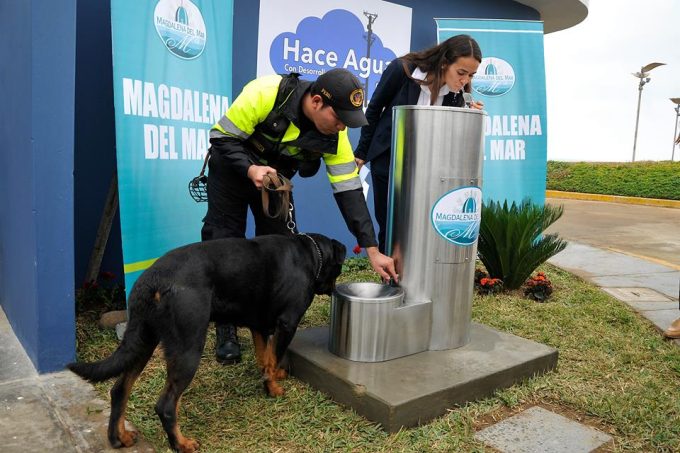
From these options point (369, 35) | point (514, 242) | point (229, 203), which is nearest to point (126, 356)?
point (229, 203)

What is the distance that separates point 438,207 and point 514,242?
224 cm

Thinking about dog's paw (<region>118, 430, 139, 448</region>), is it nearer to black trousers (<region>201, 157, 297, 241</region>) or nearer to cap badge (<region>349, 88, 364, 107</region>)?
black trousers (<region>201, 157, 297, 241</region>)

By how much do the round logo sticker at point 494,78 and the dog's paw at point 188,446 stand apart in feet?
19.1

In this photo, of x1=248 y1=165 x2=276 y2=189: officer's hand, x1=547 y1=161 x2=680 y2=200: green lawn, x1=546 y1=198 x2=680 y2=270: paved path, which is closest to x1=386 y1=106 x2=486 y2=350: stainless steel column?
x1=248 y1=165 x2=276 y2=189: officer's hand

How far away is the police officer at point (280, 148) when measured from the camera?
9.02ft

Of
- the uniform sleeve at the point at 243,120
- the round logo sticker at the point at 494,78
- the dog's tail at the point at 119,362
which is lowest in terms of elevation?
the dog's tail at the point at 119,362

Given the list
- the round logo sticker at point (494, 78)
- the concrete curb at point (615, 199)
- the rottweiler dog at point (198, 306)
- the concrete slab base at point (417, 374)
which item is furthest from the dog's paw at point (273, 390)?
the concrete curb at point (615, 199)

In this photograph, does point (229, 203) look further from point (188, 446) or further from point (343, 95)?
point (188, 446)

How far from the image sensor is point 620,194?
17.5 m

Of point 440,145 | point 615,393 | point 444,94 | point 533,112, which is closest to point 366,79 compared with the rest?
point 533,112

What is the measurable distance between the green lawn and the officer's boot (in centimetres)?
1613

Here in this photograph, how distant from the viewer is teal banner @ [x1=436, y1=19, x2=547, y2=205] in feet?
A: 23.0

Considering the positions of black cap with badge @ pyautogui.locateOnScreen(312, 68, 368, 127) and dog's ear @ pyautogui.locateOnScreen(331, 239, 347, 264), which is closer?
black cap with badge @ pyautogui.locateOnScreen(312, 68, 368, 127)

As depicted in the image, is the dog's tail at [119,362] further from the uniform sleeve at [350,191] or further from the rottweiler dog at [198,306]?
the uniform sleeve at [350,191]
